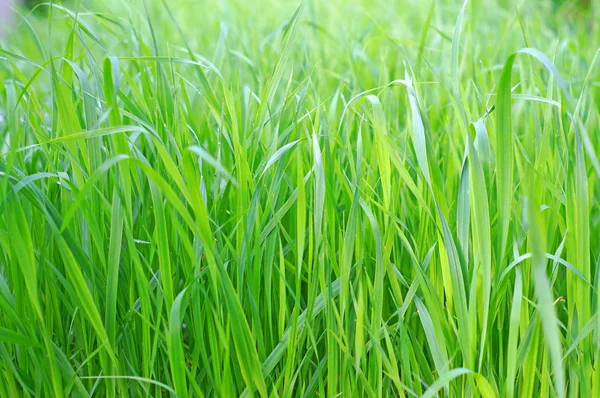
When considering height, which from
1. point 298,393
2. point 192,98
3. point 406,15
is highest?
point 406,15

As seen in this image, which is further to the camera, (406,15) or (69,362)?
(406,15)

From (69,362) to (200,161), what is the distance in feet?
1.06

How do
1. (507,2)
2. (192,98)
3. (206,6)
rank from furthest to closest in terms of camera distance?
(206,6) → (507,2) → (192,98)

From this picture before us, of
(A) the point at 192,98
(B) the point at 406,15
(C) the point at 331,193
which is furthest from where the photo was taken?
(B) the point at 406,15

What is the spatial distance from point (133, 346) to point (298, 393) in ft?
0.77

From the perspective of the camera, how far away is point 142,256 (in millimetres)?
861

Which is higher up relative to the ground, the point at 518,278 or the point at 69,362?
the point at 518,278

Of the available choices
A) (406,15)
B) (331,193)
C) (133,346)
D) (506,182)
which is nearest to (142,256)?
(133,346)

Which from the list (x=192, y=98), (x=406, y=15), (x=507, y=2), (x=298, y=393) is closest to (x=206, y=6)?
(x=406, y=15)

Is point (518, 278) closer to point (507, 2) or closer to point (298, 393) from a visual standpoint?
point (298, 393)

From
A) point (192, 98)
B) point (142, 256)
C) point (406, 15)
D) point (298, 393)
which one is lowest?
point (298, 393)

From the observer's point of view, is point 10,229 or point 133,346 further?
point 133,346

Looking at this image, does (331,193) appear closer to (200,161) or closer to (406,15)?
(200,161)

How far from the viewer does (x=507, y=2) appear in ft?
9.34
